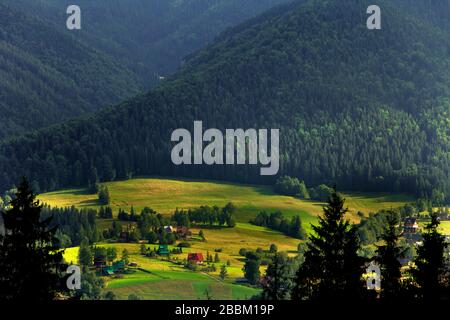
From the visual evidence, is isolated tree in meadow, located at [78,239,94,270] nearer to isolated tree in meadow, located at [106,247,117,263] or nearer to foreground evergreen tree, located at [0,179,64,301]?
isolated tree in meadow, located at [106,247,117,263]

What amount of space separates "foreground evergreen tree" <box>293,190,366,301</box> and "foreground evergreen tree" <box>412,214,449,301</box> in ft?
17.9

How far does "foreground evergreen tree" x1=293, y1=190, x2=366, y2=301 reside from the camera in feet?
181

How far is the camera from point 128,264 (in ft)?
604

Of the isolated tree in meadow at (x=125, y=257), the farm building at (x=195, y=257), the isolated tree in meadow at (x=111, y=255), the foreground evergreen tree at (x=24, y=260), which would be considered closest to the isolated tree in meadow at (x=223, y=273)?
the farm building at (x=195, y=257)

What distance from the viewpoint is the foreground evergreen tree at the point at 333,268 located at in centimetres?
5505

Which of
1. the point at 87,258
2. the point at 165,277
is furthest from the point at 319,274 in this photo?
the point at 87,258

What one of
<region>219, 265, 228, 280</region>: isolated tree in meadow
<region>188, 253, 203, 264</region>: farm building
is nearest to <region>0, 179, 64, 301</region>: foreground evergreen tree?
<region>219, 265, 228, 280</region>: isolated tree in meadow

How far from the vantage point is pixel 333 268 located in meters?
55.7

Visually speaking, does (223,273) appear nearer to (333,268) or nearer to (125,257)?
(125,257)

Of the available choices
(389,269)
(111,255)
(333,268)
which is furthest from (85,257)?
(333,268)

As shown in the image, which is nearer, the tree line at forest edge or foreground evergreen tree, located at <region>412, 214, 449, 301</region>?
the tree line at forest edge
